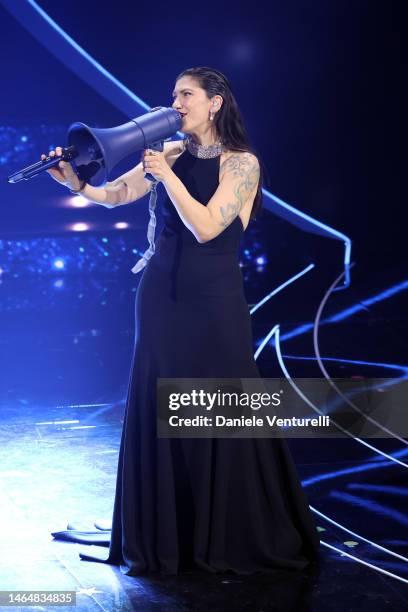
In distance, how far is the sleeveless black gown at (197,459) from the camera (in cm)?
267

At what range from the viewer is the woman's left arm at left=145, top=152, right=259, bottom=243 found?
2.44m

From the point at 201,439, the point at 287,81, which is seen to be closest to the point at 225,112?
the point at 201,439

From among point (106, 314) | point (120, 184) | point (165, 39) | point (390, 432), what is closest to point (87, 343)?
point (106, 314)

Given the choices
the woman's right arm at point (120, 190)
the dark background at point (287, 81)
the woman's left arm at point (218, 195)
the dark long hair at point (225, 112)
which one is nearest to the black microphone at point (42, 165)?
the woman's left arm at point (218, 195)

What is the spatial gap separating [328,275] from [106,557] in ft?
21.0

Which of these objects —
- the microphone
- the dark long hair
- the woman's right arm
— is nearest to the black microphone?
the microphone

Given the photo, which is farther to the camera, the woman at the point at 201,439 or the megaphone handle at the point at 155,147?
the woman at the point at 201,439

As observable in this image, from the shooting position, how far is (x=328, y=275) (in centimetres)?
888

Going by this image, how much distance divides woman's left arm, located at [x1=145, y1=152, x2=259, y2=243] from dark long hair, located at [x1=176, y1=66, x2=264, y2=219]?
1.7 inches

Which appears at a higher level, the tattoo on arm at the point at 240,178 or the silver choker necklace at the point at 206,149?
the silver choker necklace at the point at 206,149

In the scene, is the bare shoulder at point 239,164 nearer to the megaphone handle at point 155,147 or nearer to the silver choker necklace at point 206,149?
the silver choker necklace at point 206,149

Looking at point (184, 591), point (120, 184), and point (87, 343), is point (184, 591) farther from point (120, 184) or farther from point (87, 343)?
point (87, 343)

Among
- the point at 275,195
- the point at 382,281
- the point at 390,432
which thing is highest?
the point at 275,195

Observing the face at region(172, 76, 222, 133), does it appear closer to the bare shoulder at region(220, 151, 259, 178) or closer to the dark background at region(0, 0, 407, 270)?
the bare shoulder at region(220, 151, 259, 178)
